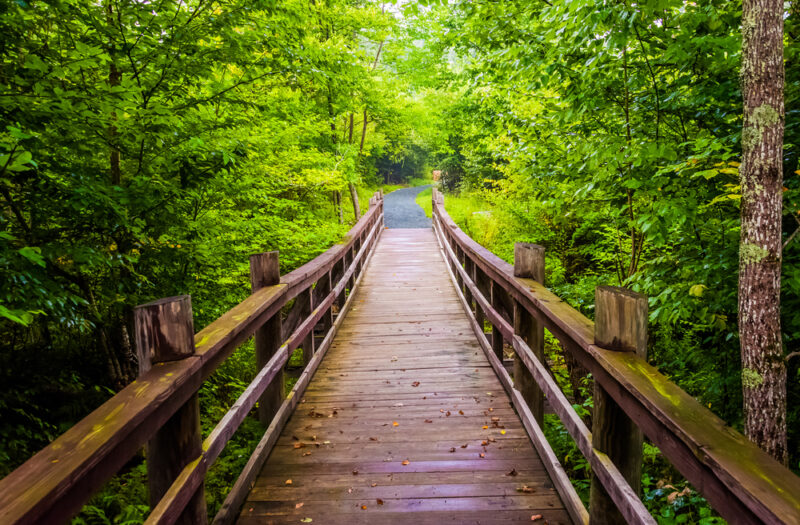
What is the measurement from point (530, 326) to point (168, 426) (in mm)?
2432

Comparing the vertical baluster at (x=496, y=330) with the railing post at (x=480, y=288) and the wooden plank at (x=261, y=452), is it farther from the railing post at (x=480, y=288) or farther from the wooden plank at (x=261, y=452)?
the wooden plank at (x=261, y=452)

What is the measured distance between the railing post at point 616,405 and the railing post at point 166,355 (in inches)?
70.1

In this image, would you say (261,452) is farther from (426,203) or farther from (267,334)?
(426,203)

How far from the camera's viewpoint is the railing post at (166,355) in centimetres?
175

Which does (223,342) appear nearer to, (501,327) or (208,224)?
(501,327)

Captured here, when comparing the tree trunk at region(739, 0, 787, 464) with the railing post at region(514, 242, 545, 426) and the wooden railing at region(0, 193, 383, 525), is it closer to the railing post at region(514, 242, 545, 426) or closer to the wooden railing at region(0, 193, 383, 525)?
the railing post at region(514, 242, 545, 426)

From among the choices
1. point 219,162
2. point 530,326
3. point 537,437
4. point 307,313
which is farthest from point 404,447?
point 219,162

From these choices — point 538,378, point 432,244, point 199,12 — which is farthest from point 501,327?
point 432,244

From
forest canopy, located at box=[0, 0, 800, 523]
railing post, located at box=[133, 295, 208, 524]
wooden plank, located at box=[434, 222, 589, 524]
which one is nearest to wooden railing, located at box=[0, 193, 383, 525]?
railing post, located at box=[133, 295, 208, 524]

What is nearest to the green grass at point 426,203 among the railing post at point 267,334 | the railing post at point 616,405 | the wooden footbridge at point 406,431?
the wooden footbridge at point 406,431

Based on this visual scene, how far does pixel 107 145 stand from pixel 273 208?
442 cm

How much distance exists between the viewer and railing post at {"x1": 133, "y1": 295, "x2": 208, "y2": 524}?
1746 millimetres

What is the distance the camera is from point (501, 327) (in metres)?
3.83

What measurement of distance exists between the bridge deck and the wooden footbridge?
0.01 metres
